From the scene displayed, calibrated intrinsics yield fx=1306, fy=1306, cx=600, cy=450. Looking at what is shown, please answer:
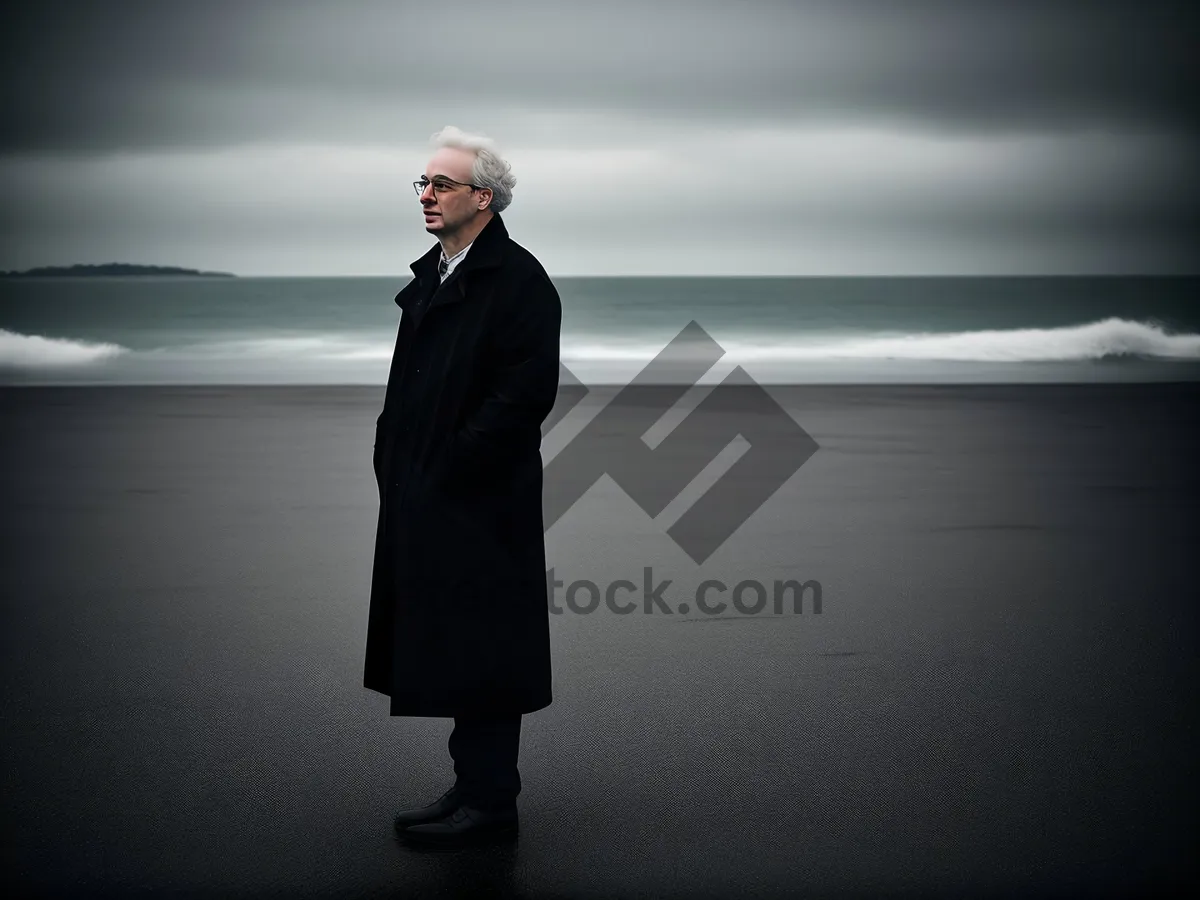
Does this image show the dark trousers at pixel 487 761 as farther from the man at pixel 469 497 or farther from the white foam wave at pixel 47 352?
the white foam wave at pixel 47 352

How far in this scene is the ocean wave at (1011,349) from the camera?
29219 mm

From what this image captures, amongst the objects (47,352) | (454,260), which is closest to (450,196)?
(454,260)

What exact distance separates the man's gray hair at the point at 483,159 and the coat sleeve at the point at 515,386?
0.27 metres

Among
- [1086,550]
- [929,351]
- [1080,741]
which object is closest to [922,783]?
[1080,741]

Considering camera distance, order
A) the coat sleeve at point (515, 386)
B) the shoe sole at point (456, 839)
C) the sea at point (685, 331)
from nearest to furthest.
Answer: the coat sleeve at point (515, 386) < the shoe sole at point (456, 839) < the sea at point (685, 331)

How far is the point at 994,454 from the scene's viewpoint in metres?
11.3

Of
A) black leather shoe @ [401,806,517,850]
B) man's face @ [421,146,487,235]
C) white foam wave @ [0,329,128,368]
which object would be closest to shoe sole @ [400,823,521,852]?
black leather shoe @ [401,806,517,850]

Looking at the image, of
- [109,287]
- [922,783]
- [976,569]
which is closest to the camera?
[922,783]

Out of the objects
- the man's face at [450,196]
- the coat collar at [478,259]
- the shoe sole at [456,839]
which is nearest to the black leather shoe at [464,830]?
the shoe sole at [456,839]

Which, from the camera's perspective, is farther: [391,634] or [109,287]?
[109,287]

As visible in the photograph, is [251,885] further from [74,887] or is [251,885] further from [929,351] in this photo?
[929,351]

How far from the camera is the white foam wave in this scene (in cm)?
2680

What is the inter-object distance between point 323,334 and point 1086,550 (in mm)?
38916

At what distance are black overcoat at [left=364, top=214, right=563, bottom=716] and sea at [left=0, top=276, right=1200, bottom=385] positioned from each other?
56.4ft
